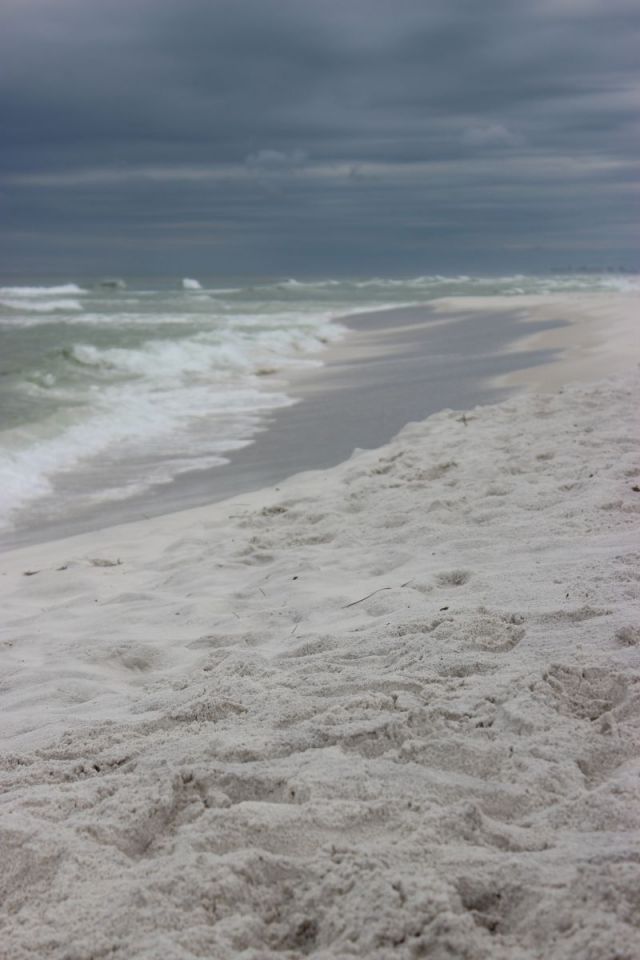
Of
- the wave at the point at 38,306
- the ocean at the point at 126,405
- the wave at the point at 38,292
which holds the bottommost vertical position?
the ocean at the point at 126,405

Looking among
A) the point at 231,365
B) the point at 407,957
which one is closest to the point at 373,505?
the point at 407,957

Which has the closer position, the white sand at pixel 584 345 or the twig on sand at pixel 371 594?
the twig on sand at pixel 371 594

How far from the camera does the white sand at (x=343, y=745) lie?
1.88 metres

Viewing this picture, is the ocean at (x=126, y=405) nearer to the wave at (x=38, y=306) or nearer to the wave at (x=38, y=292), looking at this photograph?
the wave at (x=38, y=306)

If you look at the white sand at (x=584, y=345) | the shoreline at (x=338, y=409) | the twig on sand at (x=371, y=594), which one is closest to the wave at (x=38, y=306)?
the white sand at (x=584, y=345)

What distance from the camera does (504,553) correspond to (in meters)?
4.09

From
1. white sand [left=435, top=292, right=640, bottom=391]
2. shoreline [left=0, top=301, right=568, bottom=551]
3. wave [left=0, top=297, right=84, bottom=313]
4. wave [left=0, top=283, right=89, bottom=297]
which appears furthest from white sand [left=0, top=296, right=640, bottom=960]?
wave [left=0, top=283, right=89, bottom=297]

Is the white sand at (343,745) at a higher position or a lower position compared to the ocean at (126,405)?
lower

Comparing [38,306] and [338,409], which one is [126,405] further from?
[38,306]

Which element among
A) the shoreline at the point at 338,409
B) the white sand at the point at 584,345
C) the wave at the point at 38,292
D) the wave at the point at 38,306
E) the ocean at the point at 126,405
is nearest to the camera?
the shoreline at the point at 338,409

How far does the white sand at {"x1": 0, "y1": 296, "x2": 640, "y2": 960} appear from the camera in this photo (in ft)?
6.17

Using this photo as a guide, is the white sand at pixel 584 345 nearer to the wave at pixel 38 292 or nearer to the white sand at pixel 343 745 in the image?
the white sand at pixel 343 745

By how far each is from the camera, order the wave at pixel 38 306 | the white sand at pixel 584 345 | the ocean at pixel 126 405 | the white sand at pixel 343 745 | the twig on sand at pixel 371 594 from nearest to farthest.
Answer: the white sand at pixel 343 745
the twig on sand at pixel 371 594
the ocean at pixel 126 405
the white sand at pixel 584 345
the wave at pixel 38 306

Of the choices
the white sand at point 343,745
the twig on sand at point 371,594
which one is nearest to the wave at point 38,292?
the white sand at point 343,745
